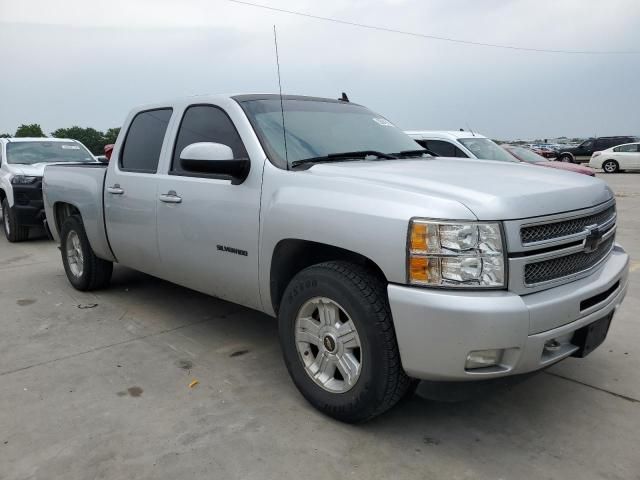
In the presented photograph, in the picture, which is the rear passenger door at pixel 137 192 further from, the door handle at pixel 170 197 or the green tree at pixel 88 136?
the green tree at pixel 88 136

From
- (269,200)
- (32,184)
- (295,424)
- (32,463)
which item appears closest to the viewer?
(32,463)

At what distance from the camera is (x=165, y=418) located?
10.1 ft

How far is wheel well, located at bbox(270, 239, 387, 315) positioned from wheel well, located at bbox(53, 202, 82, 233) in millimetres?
3306

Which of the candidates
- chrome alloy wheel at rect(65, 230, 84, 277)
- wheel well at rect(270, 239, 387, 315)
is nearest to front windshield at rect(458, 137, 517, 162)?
chrome alloy wheel at rect(65, 230, 84, 277)

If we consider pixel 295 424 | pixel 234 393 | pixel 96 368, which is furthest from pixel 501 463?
pixel 96 368

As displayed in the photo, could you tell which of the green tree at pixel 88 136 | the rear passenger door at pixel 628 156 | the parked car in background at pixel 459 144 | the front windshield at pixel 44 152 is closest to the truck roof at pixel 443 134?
the parked car in background at pixel 459 144

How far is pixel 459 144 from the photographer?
31.2ft

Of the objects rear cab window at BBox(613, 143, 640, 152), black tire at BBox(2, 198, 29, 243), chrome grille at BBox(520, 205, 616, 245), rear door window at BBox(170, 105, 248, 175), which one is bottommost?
black tire at BBox(2, 198, 29, 243)

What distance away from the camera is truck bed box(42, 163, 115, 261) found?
196 inches

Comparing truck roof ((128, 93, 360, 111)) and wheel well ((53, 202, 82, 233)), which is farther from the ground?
truck roof ((128, 93, 360, 111))

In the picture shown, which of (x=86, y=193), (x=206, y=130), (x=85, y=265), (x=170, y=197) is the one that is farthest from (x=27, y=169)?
(x=206, y=130)

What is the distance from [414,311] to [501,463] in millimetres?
868

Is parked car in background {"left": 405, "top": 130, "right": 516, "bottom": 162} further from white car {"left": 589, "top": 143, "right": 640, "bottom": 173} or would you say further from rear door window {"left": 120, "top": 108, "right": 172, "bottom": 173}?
white car {"left": 589, "top": 143, "right": 640, "bottom": 173}

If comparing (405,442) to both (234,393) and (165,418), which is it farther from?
(165,418)
